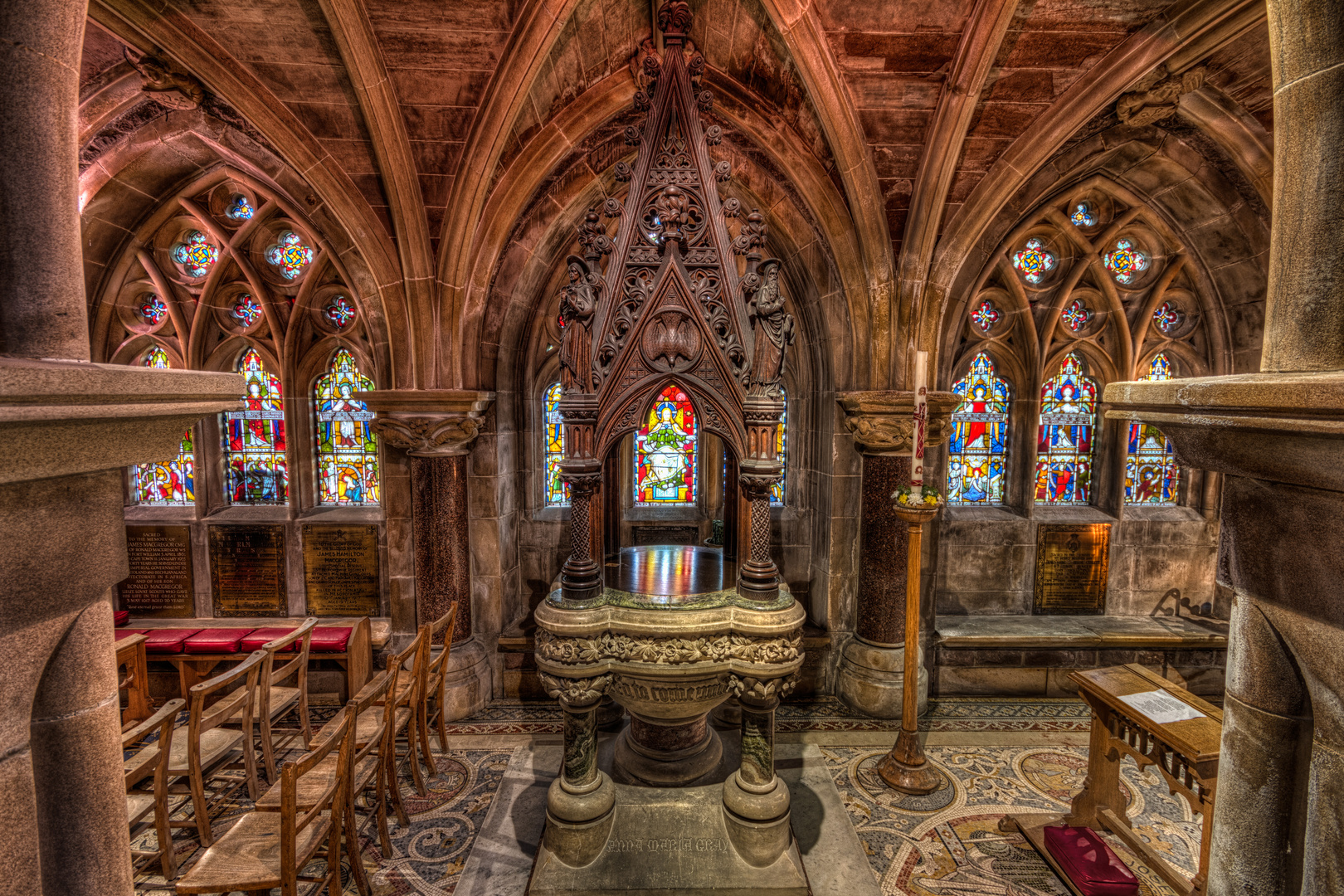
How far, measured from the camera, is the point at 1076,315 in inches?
247

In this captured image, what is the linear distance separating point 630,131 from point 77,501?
2.84 meters

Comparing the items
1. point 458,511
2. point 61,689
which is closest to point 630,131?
point 61,689

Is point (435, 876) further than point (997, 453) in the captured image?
No

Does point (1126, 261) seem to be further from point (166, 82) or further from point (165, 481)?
point (165, 481)

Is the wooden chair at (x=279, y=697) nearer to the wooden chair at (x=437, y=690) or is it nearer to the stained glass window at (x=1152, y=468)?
the wooden chair at (x=437, y=690)

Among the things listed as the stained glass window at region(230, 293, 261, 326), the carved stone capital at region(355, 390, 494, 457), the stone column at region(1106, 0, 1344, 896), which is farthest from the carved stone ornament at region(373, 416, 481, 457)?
the stone column at region(1106, 0, 1344, 896)

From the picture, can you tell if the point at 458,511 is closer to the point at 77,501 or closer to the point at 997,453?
the point at 77,501

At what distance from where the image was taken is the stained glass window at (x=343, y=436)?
249 inches

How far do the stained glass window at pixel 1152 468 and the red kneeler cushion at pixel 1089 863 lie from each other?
4104 millimetres

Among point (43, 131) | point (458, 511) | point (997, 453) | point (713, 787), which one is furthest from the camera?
point (997, 453)

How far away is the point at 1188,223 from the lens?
5754mm

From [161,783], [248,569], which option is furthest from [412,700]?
[248,569]

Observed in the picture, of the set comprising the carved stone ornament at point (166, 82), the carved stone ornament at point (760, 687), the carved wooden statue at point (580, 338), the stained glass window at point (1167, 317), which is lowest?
the carved stone ornament at point (760, 687)

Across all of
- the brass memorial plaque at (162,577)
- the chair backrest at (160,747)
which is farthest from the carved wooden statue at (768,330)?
the brass memorial plaque at (162,577)
